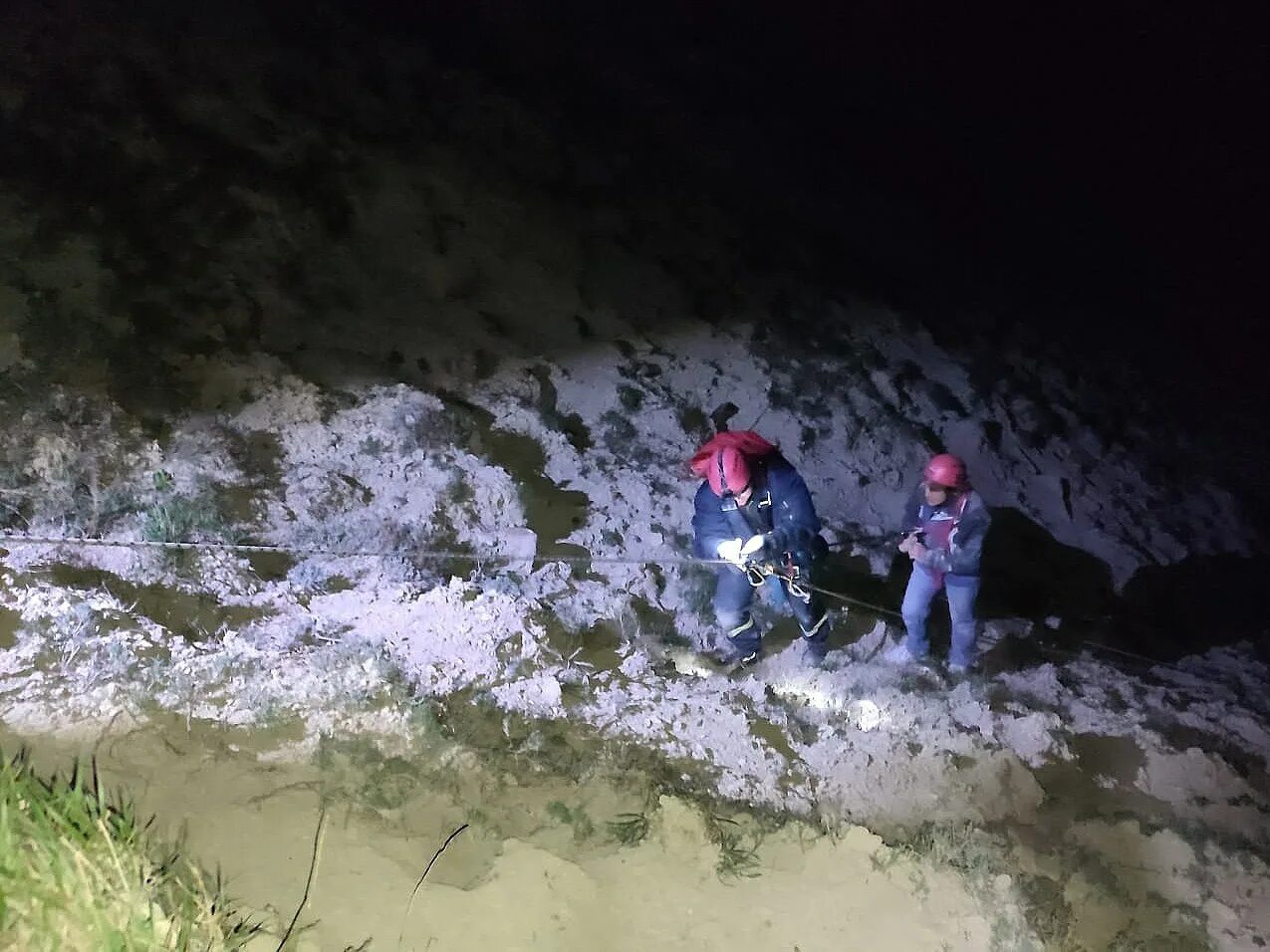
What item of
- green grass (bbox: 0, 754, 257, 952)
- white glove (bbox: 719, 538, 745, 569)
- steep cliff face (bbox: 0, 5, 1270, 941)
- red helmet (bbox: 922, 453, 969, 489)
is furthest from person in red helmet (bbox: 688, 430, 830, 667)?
green grass (bbox: 0, 754, 257, 952)

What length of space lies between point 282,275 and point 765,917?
5715 mm

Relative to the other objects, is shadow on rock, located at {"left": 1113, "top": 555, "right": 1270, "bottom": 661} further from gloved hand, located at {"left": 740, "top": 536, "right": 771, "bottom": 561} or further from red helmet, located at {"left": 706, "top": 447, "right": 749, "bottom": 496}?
red helmet, located at {"left": 706, "top": 447, "right": 749, "bottom": 496}

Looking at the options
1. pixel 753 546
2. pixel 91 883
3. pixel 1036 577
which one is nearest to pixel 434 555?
pixel 753 546

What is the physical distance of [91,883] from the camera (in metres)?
2.63

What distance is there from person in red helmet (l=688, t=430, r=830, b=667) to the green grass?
271 cm

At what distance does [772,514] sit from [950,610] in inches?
49.5

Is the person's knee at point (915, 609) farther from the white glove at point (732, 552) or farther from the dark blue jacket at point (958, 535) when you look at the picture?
the white glove at point (732, 552)

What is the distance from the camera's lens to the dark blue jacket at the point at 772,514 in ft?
14.3

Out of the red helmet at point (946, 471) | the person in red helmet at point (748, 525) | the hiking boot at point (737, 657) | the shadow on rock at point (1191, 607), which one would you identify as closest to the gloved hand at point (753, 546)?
the person in red helmet at point (748, 525)

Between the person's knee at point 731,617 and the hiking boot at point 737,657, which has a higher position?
the person's knee at point 731,617

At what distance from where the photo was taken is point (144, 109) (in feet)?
22.6

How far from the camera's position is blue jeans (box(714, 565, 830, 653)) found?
15.2ft

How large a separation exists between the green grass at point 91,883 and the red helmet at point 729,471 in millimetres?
2692

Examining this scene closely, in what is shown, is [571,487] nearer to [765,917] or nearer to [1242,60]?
[765,917]
